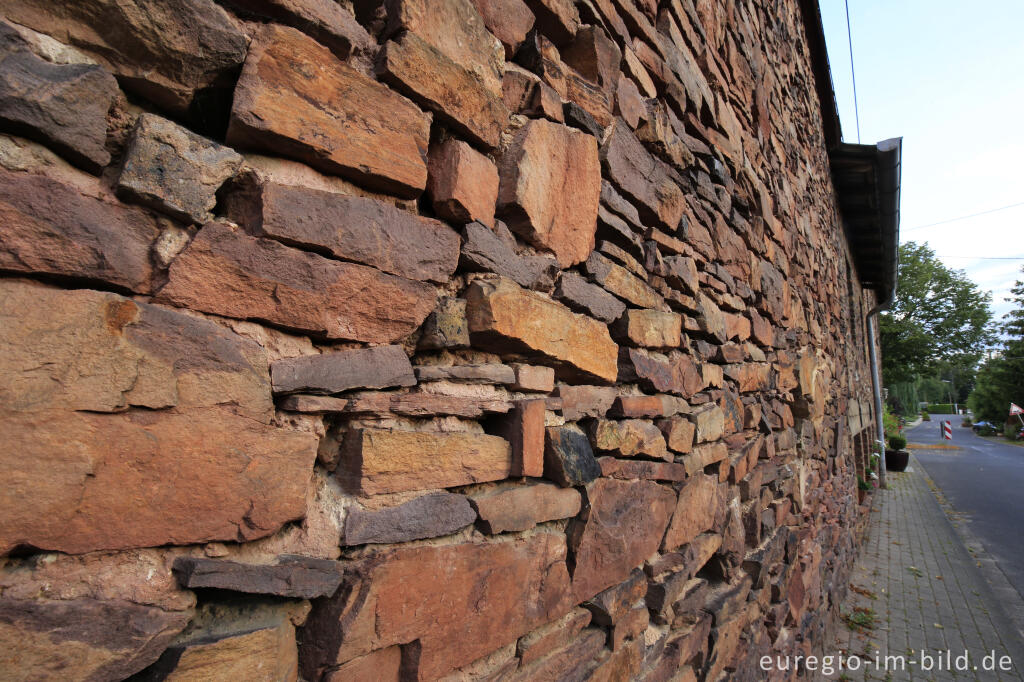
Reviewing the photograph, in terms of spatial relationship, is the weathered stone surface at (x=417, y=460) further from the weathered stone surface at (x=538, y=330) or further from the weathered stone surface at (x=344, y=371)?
the weathered stone surface at (x=538, y=330)

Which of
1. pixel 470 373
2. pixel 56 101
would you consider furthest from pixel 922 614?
pixel 56 101

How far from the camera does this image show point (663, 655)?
64.7 inches

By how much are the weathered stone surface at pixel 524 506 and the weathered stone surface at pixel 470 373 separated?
0.76ft

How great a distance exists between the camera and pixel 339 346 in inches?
34.8

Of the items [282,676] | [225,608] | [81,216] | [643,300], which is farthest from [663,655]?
[81,216]

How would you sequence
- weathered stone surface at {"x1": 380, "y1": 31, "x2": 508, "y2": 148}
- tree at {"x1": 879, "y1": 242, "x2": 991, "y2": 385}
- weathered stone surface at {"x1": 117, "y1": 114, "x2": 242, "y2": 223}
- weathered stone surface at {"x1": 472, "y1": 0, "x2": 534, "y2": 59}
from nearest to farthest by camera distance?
weathered stone surface at {"x1": 117, "y1": 114, "x2": 242, "y2": 223}, weathered stone surface at {"x1": 380, "y1": 31, "x2": 508, "y2": 148}, weathered stone surface at {"x1": 472, "y1": 0, "x2": 534, "y2": 59}, tree at {"x1": 879, "y1": 242, "x2": 991, "y2": 385}

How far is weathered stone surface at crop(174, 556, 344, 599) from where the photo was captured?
0.69 metres

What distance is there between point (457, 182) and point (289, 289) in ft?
1.33

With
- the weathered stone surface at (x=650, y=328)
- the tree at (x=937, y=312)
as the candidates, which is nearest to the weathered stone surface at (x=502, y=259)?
the weathered stone surface at (x=650, y=328)

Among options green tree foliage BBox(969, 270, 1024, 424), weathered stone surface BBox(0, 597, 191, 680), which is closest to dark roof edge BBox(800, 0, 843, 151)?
weathered stone surface BBox(0, 597, 191, 680)

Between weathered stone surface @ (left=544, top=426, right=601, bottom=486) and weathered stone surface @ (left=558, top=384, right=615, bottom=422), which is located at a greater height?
weathered stone surface @ (left=558, top=384, right=615, bottom=422)

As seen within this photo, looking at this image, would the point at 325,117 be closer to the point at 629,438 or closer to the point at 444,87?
the point at 444,87

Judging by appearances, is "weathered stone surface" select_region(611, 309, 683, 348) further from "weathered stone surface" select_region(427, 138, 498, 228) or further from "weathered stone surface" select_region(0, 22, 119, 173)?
"weathered stone surface" select_region(0, 22, 119, 173)

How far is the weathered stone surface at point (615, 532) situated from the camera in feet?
4.34
